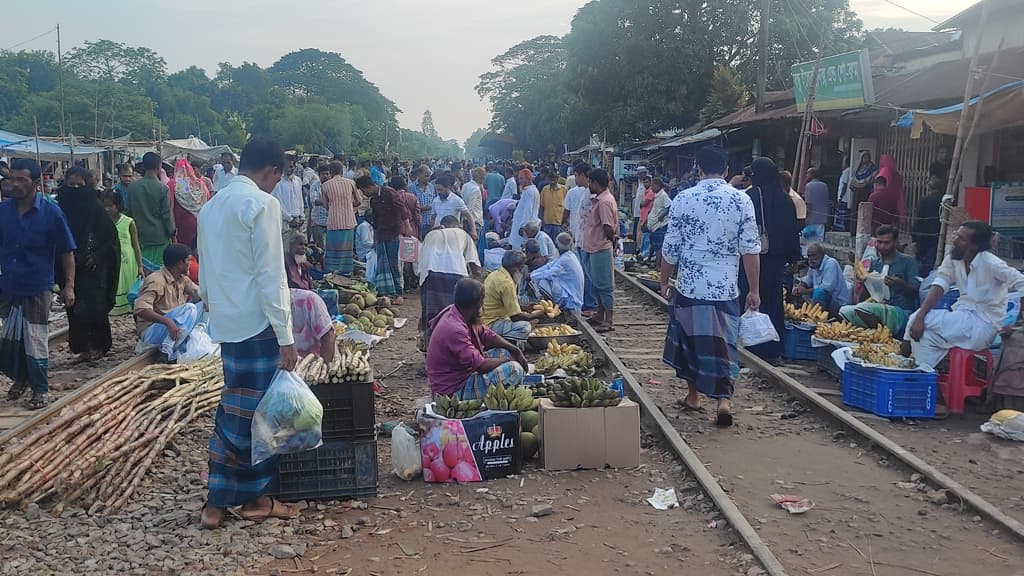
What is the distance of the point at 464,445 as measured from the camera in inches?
219

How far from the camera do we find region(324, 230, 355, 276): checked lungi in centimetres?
1402

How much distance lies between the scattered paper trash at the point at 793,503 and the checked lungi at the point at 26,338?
5.72 meters

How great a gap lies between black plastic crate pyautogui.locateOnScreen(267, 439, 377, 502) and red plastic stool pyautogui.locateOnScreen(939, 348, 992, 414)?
195 inches

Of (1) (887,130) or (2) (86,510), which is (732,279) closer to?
(2) (86,510)

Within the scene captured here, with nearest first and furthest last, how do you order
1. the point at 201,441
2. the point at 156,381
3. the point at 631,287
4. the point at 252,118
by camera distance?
the point at 201,441
the point at 156,381
the point at 631,287
the point at 252,118

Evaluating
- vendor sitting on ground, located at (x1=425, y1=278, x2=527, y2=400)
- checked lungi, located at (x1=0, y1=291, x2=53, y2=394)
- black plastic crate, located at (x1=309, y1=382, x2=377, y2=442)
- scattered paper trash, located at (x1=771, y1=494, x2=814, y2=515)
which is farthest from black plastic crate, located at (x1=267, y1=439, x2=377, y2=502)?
checked lungi, located at (x1=0, y1=291, x2=53, y2=394)

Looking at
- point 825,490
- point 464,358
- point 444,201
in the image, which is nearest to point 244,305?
point 464,358

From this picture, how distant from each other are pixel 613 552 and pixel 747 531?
0.71 meters

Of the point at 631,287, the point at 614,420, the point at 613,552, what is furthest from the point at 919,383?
the point at 631,287

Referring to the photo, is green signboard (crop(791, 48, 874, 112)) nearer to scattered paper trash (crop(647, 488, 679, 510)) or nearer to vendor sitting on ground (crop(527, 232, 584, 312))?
vendor sitting on ground (crop(527, 232, 584, 312))

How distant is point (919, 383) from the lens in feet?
22.8

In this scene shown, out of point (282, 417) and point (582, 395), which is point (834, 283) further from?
point (282, 417)

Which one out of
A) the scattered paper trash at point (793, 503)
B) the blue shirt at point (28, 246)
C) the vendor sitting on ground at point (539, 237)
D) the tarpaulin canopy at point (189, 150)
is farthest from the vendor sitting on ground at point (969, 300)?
the tarpaulin canopy at point (189, 150)

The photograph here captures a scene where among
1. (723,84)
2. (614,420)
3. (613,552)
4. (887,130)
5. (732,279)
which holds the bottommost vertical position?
(613,552)
